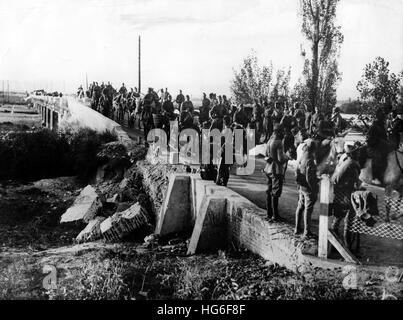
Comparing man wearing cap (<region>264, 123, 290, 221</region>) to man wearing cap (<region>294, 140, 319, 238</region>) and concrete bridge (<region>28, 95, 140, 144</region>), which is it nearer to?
man wearing cap (<region>294, 140, 319, 238</region>)

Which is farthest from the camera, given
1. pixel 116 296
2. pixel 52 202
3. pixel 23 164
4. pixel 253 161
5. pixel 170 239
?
pixel 23 164

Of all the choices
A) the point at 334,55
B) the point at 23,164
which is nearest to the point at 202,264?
the point at 334,55

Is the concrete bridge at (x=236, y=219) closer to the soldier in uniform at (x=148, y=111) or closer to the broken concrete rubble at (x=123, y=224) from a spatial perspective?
the broken concrete rubble at (x=123, y=224)

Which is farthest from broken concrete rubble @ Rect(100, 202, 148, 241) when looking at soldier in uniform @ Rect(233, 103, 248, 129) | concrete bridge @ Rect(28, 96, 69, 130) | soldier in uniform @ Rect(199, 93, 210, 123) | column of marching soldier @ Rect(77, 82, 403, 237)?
concrete bridge @ Rect(28, 96, 69, 130)

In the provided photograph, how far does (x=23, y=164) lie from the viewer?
24.8m

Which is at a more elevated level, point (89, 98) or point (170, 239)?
point (89, 98)

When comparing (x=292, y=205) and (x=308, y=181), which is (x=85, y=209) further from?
(x=308, y=181)

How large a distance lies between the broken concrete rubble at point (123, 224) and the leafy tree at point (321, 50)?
31.6ft

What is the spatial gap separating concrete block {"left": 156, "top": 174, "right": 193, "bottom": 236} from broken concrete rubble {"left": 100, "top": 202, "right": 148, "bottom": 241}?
0.89 meters

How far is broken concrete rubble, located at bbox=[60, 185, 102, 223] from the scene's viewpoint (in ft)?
53.0

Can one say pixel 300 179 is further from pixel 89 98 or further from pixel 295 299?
pixel 89 98

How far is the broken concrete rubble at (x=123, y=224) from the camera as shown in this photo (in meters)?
13.1
